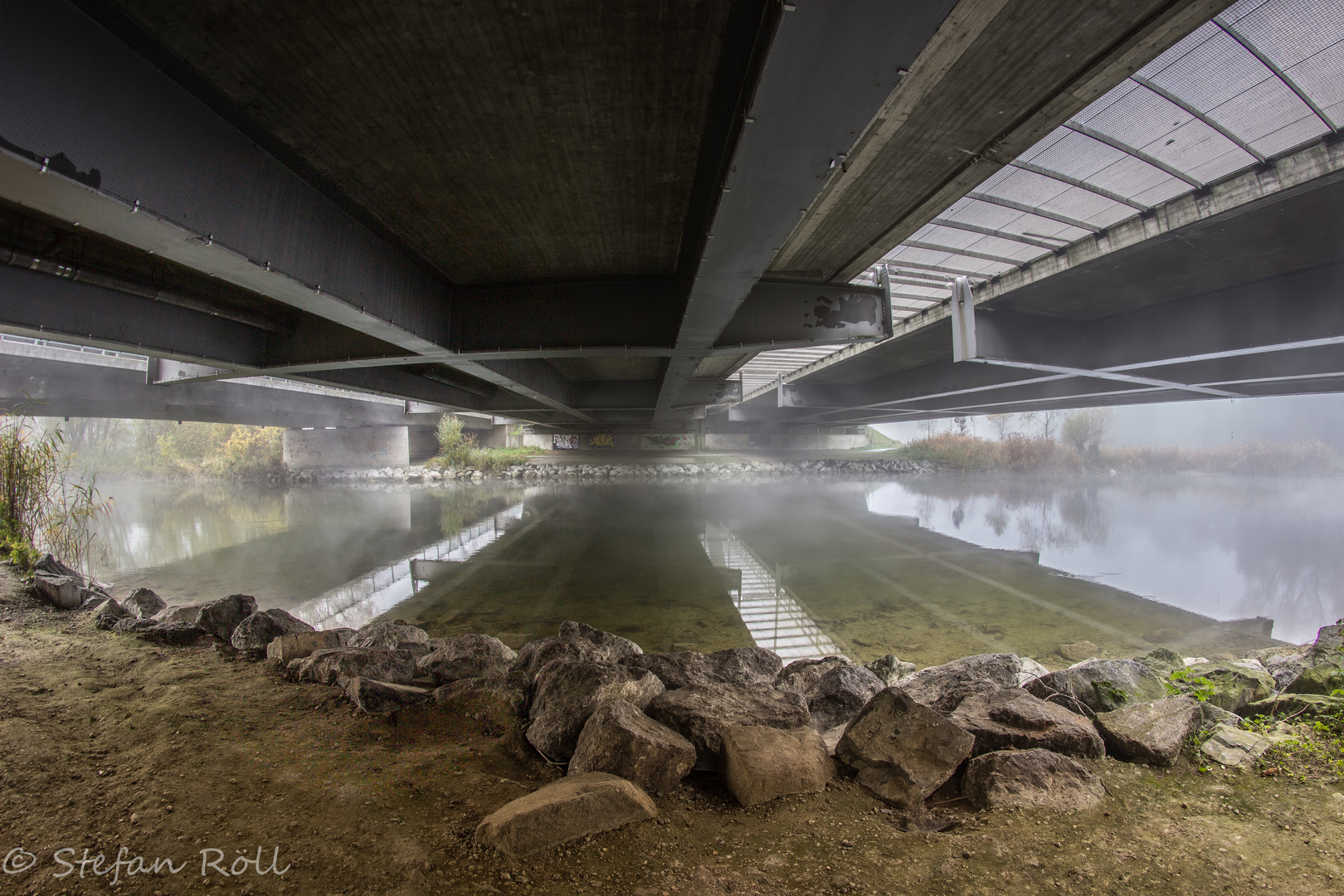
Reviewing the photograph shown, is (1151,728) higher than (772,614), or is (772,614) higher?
(1151,728)

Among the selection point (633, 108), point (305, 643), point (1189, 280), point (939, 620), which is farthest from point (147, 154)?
point (1189, 280)

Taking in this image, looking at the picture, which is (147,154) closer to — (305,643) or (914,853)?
(305,643)

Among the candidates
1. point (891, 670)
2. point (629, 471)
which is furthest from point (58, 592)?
point (629, 471)

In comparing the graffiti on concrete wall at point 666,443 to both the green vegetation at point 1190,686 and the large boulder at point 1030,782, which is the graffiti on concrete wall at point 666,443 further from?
the large boulder at point 1030,782

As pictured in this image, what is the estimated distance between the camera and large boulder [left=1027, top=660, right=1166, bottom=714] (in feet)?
12.3

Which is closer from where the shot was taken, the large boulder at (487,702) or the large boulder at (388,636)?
the large boulder at (487,702)

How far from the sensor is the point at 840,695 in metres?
4.03

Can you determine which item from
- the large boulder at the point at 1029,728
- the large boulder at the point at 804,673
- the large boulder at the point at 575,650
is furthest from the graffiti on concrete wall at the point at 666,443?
the large boulder at the point at 1029,728

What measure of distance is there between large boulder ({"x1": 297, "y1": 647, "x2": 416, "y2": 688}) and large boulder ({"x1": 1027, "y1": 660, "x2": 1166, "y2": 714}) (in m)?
5.03

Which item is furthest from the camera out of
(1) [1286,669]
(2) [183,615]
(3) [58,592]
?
(3) [58,592]

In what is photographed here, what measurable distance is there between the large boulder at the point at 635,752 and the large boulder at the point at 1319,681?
14.6ft

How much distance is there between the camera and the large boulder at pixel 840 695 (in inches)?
154

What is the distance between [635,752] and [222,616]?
5153 millimetres

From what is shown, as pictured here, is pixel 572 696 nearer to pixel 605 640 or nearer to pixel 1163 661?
pixel 605 640
